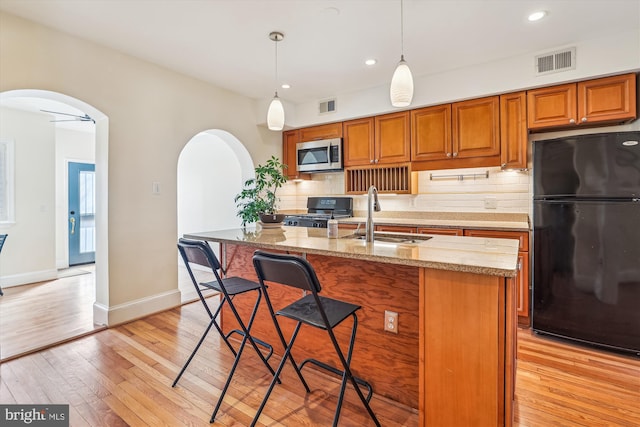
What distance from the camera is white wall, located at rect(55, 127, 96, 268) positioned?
5449mm

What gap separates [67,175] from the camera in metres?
5.57

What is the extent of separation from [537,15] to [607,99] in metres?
1.08

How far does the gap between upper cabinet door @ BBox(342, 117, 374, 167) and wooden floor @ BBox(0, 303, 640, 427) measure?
2.60 meters

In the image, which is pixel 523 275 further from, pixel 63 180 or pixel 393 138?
pixel 63 180

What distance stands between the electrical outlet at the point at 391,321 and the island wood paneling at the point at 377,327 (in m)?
0.02

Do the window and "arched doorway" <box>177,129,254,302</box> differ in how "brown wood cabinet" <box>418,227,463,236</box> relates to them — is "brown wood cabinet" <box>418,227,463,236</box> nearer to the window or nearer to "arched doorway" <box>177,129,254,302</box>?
"arched doorway" <box>177,129,254,302</box>

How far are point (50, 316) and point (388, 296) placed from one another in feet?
11.3

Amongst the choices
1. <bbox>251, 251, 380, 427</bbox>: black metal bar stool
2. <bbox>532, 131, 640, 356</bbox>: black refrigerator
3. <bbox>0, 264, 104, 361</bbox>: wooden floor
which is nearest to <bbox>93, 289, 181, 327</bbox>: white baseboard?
<bbox>0, 264, 104, 361</bbox>: wooden floor

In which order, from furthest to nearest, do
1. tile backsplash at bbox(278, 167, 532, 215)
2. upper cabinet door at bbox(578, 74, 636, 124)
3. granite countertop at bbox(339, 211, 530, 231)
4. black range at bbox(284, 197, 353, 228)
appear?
1. black range at bbox(284, 197, 353, 228)
2. tile backsplash at bbox(278, 167, 532, 215)
3. granite countertop at bbox(339, 211, 530, 231)
4. upper cabinet door at bbox(578, 74, 636, 124)

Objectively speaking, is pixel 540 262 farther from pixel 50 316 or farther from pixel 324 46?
pixel 50 316

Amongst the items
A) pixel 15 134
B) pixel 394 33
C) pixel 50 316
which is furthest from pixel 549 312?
pixel 15 134

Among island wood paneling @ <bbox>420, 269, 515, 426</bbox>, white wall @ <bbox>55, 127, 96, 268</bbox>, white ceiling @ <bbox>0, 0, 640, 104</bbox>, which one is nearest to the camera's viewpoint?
island wood paneling @ <bbox>420, 269, 515, 426</bbox>

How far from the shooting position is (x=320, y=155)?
174 inches

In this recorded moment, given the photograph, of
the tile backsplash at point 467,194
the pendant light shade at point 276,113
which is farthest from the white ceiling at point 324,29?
the tile backsplash at point 467,194
